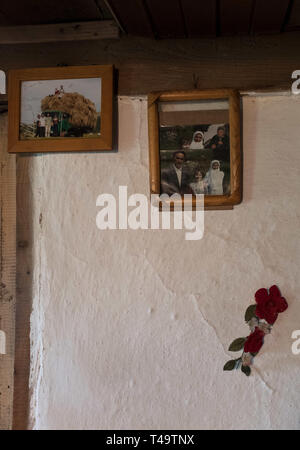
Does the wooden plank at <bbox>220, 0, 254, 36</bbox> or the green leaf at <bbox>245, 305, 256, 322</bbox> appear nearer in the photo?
the wooden plank at <bbox>220, 0, 254, 36</bbox>

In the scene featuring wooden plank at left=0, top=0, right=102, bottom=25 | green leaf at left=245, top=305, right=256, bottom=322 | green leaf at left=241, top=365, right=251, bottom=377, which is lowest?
green leaf at left=241, top=365, right=251, bottom=377

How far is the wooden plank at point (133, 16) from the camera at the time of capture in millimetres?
855

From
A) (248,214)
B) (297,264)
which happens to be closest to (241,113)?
(248,214)

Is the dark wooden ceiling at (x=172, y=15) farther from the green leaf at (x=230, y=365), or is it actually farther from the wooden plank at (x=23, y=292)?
the green leaf at (x=230, y=365)

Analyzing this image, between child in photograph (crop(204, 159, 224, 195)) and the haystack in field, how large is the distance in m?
0.29

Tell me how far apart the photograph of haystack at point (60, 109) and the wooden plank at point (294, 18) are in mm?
443

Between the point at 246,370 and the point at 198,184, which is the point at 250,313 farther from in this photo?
the point at 198,184

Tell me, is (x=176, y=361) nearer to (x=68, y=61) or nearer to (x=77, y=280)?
(x=77, y=280)

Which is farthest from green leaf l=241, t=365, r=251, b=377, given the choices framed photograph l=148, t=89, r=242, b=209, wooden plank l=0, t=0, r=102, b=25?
wooden plank l=0, t=0, r=102, b=25

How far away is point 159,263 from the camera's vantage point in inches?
38.5

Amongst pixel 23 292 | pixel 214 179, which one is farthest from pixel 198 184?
pixel 23 292

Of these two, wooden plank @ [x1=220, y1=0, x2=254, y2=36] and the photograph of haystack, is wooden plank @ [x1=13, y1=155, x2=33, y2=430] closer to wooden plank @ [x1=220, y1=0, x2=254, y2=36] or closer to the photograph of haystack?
the photograph of haystack

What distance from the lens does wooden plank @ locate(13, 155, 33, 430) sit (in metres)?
1.00

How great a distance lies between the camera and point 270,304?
37.1 inches
